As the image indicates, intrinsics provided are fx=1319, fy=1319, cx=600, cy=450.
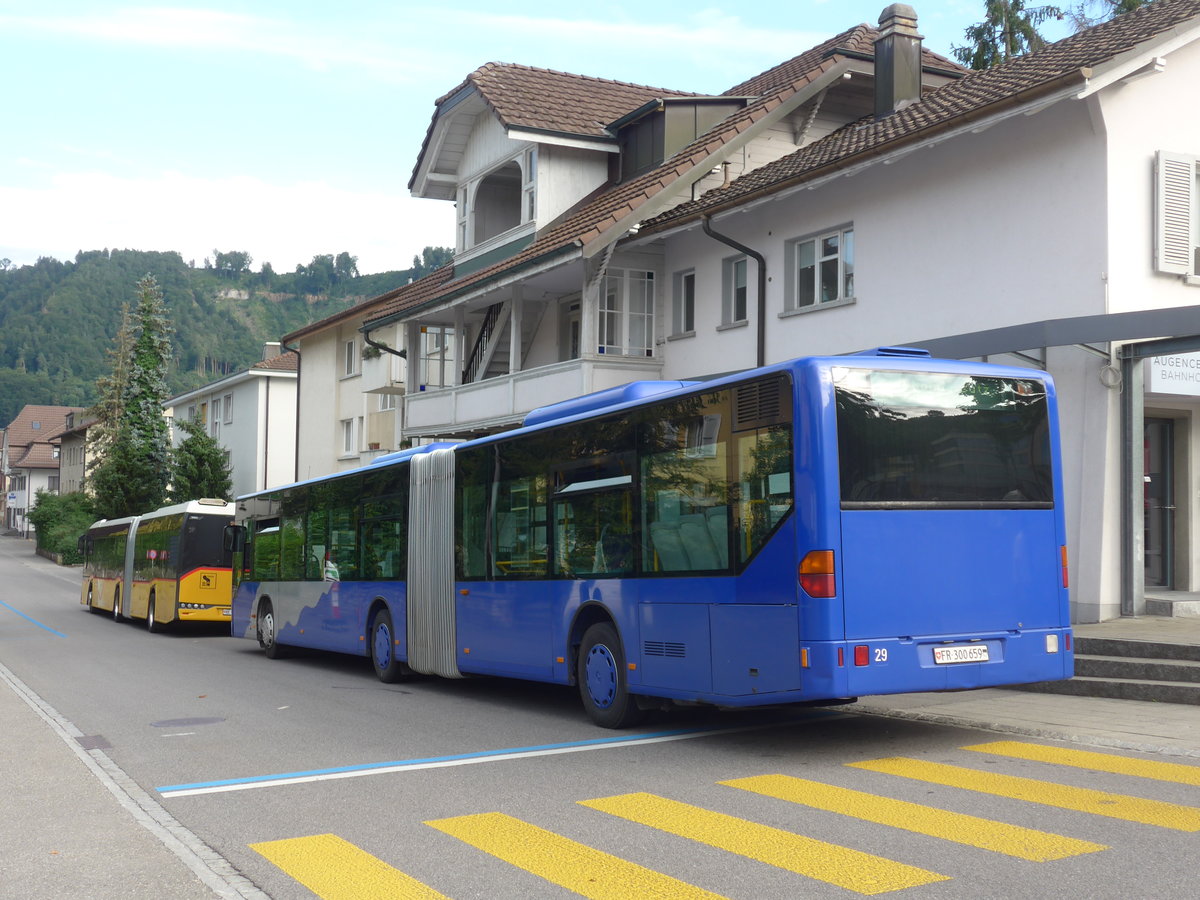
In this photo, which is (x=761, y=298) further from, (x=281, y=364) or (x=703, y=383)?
(x=281, y=364)

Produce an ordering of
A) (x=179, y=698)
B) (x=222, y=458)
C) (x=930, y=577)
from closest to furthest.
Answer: (x=930, y=577), (x=179, y=698), (x=222, y=458)

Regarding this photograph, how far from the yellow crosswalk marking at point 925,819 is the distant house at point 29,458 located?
11221 centimetres

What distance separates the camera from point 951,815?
7160mm

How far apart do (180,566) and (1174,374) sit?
20.9 m

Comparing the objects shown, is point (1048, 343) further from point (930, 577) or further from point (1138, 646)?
point (930, 577)

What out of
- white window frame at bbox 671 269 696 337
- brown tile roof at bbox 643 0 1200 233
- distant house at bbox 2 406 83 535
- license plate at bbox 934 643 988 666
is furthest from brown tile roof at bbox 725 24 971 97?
distant house at bbox 2 406 83 535

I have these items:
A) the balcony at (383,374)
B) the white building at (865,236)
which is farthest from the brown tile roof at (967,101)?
the balcony at (383,374)

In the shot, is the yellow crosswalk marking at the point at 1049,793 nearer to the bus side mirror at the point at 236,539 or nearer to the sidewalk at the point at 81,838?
the sidewalk at the point at 81,838

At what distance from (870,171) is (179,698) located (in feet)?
39.5

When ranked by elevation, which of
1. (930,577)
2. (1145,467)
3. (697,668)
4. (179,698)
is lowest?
(179,698)

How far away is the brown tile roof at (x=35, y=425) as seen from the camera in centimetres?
13600

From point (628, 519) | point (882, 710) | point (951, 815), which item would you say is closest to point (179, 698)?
point (628, 519)

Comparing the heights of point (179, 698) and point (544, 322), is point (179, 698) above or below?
below

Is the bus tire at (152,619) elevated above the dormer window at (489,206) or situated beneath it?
situated beneath
